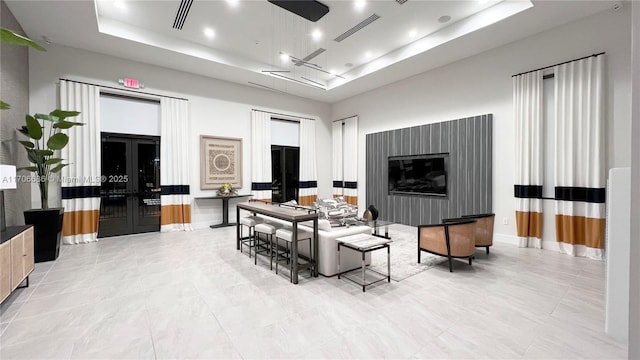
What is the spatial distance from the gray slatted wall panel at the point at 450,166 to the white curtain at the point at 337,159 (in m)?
1.41

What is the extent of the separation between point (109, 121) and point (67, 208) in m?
1.84

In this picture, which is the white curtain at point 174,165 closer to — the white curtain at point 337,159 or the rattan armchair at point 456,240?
the white curtain at point 337,159

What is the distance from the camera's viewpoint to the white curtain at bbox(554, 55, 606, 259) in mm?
4035

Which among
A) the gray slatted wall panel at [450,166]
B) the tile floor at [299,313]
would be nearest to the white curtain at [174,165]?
the tile floor at [299,313]

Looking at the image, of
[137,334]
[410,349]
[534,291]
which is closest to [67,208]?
[137,334]

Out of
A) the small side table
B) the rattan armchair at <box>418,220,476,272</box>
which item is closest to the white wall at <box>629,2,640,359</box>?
the small side table

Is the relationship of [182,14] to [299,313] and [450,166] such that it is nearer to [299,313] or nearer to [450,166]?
[299,313]

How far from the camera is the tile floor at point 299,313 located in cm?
206

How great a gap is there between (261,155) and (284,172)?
99cm

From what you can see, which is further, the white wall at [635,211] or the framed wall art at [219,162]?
the framed wall art at [219,162]

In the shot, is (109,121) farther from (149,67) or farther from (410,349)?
(410,349)

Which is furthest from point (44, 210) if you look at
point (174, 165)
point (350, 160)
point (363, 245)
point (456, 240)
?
point (350, 160)

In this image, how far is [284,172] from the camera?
321 inches

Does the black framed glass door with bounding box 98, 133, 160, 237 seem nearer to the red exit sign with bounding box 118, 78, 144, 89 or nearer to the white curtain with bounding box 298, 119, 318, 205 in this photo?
the red exit sign with bounding box 118, 78, 144, 89
